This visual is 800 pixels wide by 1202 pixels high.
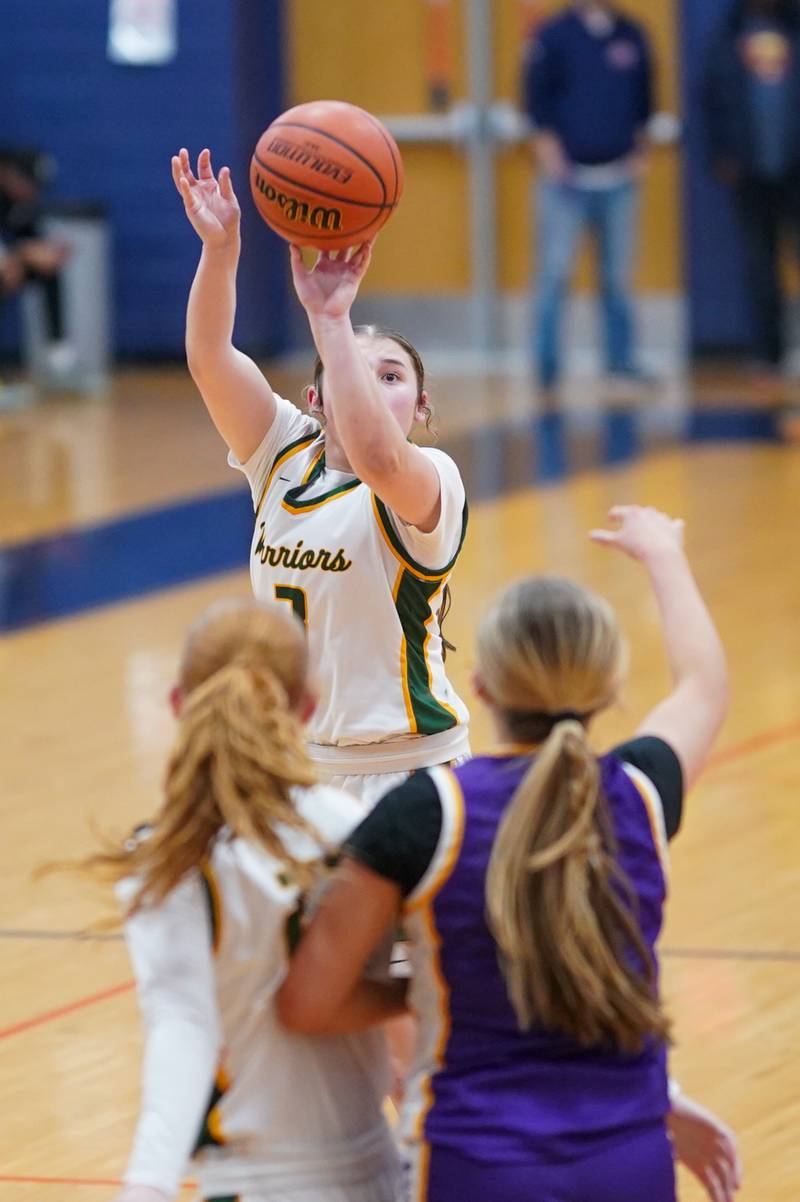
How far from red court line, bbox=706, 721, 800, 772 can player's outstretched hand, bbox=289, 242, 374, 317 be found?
131 inches

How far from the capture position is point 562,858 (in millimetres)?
2473

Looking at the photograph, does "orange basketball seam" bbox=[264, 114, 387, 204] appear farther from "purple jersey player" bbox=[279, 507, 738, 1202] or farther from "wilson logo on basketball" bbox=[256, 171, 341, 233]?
"purple jersey player" bbox=[279, 507, 738, 1202]

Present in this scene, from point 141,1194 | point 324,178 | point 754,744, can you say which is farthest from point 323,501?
point 754,744

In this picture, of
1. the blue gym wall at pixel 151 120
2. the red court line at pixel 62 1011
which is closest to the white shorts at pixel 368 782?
the red court line at pixel 62 1011

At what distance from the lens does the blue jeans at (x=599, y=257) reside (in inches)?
548

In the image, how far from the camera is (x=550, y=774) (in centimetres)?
249

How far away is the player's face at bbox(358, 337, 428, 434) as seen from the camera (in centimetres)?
357

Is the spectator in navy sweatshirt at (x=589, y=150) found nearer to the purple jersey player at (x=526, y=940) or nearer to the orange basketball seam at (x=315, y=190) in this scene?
→ the orange basketball seam at (x=315, y=190)

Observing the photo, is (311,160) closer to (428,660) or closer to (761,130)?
(428,660)

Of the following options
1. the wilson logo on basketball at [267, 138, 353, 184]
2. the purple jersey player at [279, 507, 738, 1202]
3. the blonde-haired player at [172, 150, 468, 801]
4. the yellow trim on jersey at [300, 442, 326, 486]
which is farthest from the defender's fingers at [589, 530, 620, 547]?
the wilson logo on basketball at [267, 138, 353, 184]

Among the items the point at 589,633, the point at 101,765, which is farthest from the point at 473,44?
the point at 589,633

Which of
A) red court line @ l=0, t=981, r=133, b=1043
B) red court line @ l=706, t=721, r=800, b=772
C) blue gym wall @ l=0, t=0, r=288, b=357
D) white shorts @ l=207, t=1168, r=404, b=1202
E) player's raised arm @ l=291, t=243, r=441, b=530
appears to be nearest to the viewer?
white shorts @ l=207, t=1168, r=404, b=1202

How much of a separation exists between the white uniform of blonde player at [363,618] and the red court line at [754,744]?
9.32 ft

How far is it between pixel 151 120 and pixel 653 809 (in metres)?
13.8
